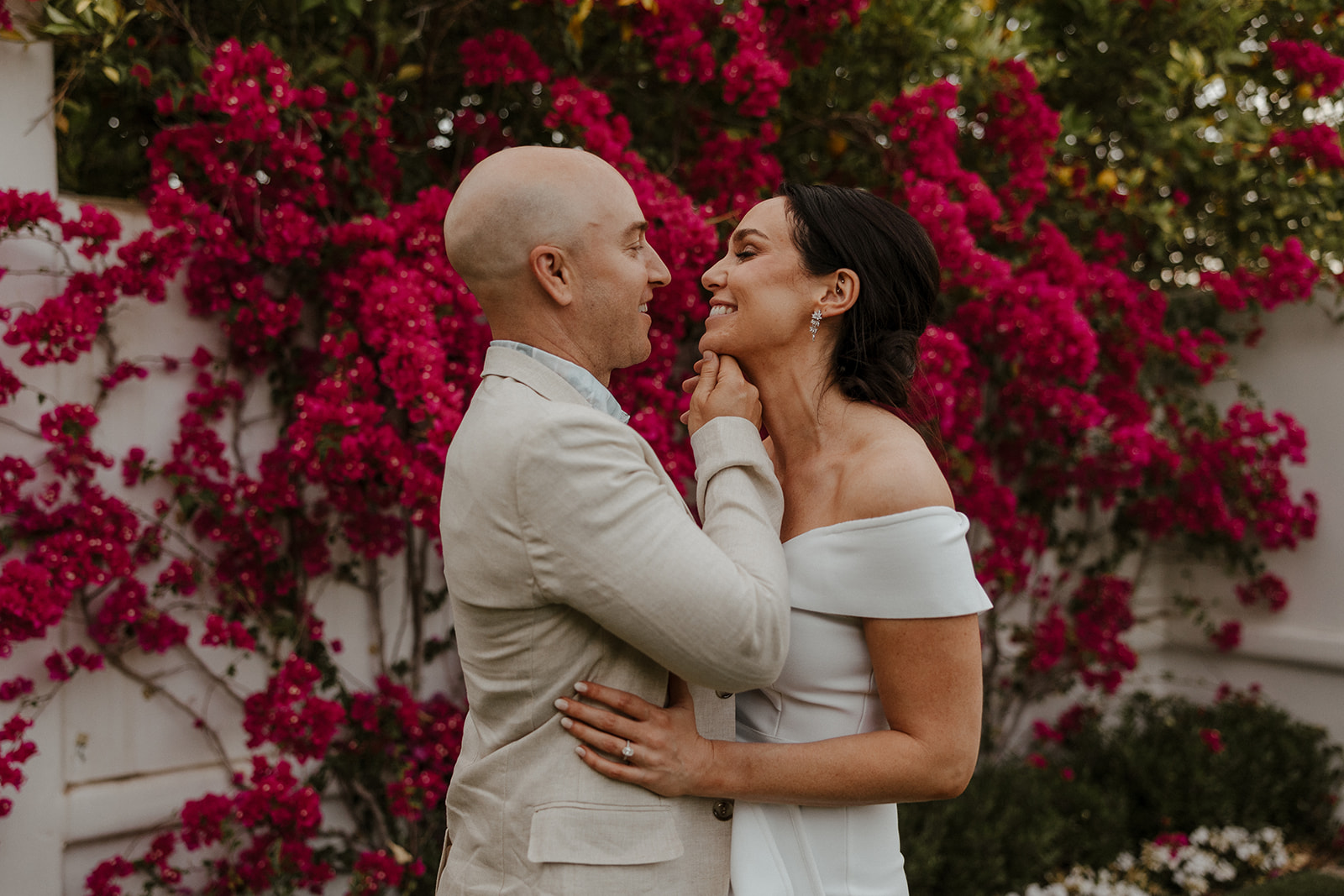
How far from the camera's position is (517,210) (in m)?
1.64

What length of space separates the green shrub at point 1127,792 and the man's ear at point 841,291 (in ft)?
→ 9.59

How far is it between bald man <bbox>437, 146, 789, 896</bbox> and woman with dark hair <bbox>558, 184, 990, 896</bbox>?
0.27ft

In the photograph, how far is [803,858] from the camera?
1.88m

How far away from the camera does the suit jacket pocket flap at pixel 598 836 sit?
159 centimetres

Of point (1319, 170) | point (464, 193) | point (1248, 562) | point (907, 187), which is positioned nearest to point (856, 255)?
point (464, 193)

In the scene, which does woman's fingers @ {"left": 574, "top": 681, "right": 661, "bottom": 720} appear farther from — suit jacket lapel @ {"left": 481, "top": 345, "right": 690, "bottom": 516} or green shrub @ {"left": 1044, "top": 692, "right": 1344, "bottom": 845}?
green shrub @ {"left": 1044, "top": 692, "right": 1344, "bottom": 845}

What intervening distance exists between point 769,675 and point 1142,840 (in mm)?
4521

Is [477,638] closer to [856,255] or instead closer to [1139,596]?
[856,255]

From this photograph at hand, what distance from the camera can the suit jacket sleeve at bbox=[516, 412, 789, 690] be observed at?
1.43 meters

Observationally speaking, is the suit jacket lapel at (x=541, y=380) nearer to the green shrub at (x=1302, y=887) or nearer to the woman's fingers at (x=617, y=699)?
the woman's fingers at (x=617, y=699)

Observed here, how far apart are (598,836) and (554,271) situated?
95cm

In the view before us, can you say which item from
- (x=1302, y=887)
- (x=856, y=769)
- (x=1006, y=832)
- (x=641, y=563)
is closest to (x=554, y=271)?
(x=641, y=563)

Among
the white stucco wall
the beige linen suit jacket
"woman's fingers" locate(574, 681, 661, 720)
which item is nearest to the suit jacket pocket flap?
the beige linen suit jacket

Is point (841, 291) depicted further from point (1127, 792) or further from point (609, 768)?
point (1127, 792)
